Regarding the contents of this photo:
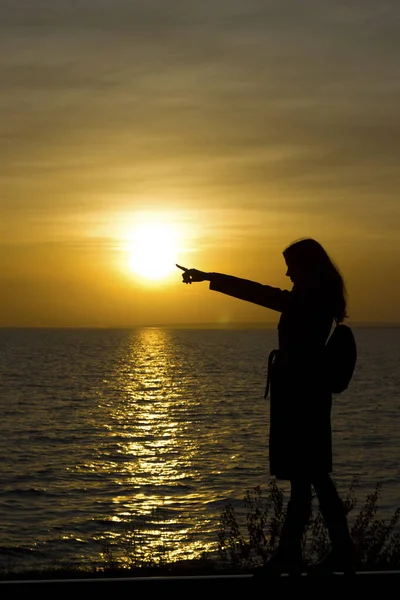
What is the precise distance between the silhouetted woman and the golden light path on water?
29.9 ft

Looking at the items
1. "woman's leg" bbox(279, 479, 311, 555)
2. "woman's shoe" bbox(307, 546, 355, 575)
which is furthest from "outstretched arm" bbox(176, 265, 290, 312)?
"woman's shoe" bbox(307, 546, 355, 575)

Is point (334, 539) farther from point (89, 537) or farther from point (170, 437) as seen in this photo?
point (170, 437)

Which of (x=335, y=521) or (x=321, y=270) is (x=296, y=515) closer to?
(x=335, y=521)

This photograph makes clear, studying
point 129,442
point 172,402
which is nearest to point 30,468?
point 129,442

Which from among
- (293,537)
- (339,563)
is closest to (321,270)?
(293,537)

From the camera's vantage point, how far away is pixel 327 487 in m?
5.55

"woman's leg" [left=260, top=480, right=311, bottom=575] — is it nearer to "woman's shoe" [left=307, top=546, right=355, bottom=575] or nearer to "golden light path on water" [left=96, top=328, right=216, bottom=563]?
"woman's shoe" [left=307, top=546, right=355, bottom=575]

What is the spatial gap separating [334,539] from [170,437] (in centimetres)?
3182

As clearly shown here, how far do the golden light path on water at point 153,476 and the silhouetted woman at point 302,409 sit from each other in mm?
9127

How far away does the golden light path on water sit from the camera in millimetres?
17117

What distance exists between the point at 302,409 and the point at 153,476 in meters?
21.5

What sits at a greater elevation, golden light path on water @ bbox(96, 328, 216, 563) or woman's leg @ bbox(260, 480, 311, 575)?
woman's leg @ bbox(260, 480, 311, 575)

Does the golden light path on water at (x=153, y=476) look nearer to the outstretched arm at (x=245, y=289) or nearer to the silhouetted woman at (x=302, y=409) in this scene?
the silhouetted woman at (x=302, y=409)

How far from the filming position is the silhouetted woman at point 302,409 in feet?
18.1
